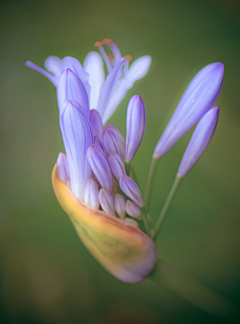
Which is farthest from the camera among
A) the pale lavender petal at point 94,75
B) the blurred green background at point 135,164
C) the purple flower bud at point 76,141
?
the blurred green background at point 135,164

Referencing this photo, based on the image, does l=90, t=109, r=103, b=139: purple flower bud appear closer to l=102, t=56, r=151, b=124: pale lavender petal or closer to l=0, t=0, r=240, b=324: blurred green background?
l=102, t=56, r=151, b=124: pale lavender petal

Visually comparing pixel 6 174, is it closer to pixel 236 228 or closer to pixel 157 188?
pixel 157 188

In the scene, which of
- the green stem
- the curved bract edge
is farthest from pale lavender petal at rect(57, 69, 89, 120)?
the green stem

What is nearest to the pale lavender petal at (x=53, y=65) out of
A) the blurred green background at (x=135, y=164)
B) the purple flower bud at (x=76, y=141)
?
the purple flower bud at (x=76, y=141)

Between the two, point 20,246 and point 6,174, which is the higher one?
point 6,174

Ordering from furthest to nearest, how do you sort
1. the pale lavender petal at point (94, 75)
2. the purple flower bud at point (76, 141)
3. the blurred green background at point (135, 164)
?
the blurred green background at point (135, 164), the pale lavender petal at point (94, 75), the purple flower bud at point (76, 141)

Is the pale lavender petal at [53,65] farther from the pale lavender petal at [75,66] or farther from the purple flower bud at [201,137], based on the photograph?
the purple flower bud at [201,137]

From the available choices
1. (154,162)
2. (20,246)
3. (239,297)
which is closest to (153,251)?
(154,162)
